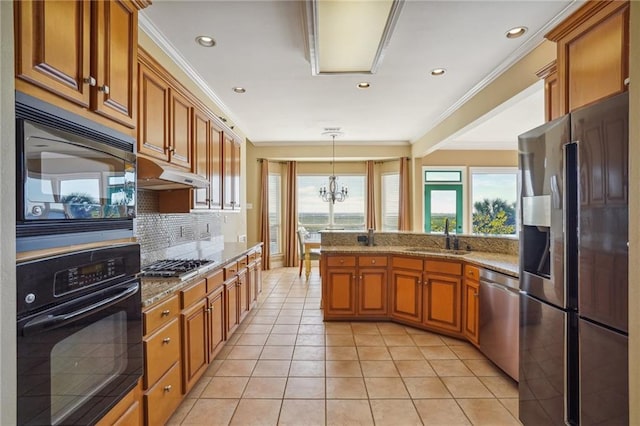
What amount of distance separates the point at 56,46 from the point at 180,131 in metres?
1.66

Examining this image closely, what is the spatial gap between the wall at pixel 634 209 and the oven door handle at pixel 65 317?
1.73 m

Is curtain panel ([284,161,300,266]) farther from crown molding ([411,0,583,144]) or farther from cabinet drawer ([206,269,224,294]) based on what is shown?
cabinet drawer ([206,269,224,294])

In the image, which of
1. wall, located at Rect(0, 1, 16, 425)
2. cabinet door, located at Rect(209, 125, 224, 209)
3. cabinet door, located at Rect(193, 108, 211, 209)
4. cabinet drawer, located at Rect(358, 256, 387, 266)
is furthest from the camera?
cabinet drawer, located at Rect(358, 256, 387, 266)

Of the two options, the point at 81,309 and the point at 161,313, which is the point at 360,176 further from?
the point at 81,309

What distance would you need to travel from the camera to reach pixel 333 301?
12.6 feet

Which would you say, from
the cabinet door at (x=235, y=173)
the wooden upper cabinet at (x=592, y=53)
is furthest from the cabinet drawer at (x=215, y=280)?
the wooden upper cabinet at (x=592, y=53)

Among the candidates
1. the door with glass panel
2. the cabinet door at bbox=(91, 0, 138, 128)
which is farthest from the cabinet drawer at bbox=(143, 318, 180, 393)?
the door with glass panel

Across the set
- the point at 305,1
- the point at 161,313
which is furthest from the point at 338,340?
the point at 305,1

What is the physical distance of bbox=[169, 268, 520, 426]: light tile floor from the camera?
211cm

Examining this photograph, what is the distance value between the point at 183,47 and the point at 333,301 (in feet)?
10.1

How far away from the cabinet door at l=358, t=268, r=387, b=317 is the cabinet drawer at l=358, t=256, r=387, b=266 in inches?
2.9

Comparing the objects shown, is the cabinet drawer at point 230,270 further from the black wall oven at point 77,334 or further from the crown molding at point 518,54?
the crown molding at point 518,54

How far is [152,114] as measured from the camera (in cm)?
226

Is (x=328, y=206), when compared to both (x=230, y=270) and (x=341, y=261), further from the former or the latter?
(x=230, y=270)
